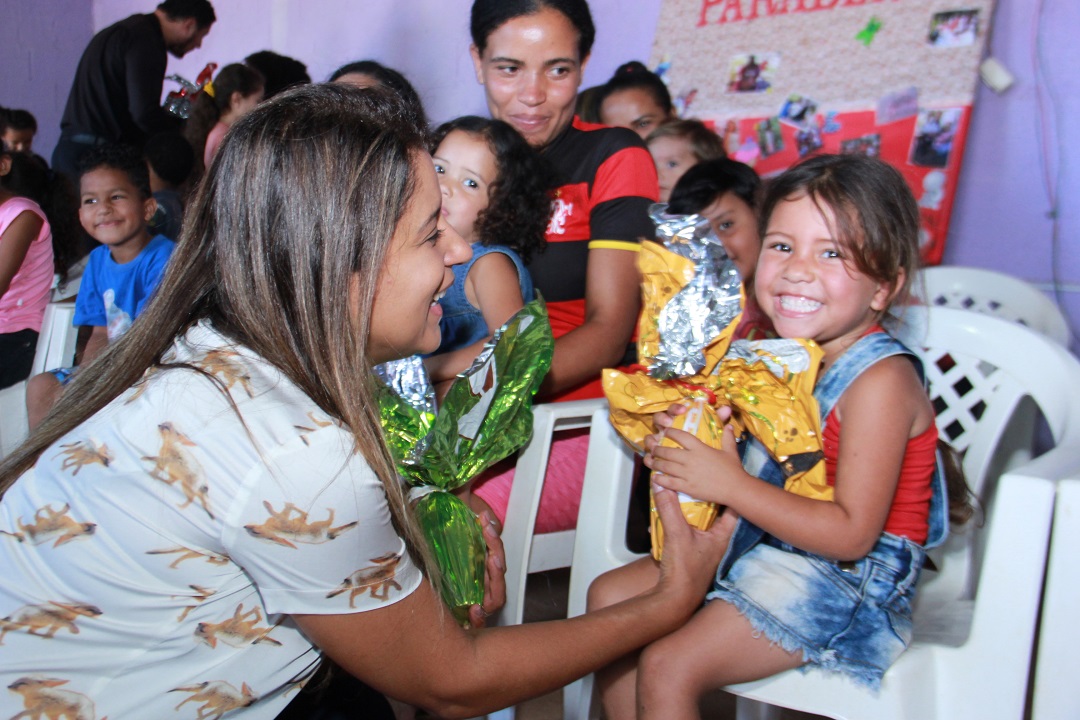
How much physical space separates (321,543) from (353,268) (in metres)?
0.30

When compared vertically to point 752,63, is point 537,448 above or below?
below

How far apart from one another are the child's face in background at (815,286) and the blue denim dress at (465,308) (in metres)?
0.59

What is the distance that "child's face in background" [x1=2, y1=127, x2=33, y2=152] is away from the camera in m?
4.96

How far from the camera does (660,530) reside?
1.40 metres

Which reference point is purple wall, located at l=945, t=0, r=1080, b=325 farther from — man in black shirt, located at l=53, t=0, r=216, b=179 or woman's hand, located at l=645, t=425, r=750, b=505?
man in black shirt, located at l=53, t=0, r=216, b=179

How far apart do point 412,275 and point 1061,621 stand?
930 millimetres

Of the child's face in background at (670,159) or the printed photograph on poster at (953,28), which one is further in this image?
the child's face in background at (670,159)

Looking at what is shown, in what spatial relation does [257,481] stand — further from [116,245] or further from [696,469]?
[116,245]

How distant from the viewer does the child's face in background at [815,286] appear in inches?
57.3

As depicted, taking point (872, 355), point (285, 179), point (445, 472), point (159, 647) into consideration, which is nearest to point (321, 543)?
point (159, 647)

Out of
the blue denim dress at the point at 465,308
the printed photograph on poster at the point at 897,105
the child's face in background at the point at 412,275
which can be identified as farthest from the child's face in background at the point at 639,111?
the child's face in background at the point at 412,275

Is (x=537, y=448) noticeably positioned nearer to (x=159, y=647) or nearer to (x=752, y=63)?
(x=159, y=647)

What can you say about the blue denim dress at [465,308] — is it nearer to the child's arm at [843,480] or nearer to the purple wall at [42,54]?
the child's arm at [843,480]

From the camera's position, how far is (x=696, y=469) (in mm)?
1327
